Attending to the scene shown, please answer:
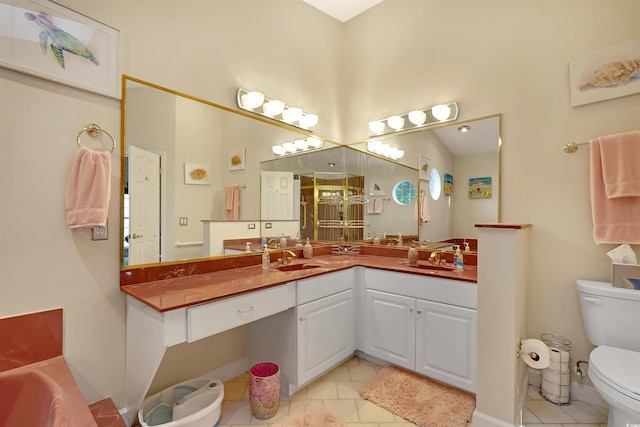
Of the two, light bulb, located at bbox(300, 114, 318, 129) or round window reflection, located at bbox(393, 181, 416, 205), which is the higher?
light bulb, located at bbox(300, 114, 318, 129)

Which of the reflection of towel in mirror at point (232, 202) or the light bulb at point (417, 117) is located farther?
the light bulb at point (417, 117)

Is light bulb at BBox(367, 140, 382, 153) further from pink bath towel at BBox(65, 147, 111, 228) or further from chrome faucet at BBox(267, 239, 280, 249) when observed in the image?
pink bath towel at BBox(65, 147, 111, 228)

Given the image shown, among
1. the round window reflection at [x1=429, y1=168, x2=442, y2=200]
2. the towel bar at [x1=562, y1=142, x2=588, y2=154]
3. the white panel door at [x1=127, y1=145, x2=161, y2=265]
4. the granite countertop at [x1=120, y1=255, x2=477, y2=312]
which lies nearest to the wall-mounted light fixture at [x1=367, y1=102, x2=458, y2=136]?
the round window reflection at [x1=429, y1=168, x2=442, y2=200]

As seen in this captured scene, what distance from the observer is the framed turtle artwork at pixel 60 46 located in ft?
4.06

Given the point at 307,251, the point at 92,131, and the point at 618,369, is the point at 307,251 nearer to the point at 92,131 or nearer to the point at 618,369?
the point at 92,131

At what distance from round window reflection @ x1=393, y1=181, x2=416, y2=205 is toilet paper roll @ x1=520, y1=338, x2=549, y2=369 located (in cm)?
138

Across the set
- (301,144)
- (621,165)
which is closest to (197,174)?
(301,144)

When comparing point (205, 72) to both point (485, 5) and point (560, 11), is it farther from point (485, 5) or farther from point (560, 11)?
point (560, 11)

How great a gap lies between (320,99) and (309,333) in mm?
2167

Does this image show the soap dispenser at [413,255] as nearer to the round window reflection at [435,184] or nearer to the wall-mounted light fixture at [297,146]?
the round window reflection at [435,184]

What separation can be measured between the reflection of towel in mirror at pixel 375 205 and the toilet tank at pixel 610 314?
1556 millimetres

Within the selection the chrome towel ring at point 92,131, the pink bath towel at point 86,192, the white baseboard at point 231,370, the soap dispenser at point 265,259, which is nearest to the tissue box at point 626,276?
the soap dispenser at point 265,259

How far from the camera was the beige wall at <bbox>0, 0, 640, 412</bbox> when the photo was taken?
51.6 inches

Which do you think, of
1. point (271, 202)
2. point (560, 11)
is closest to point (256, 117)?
point (271, 202)
